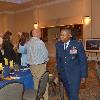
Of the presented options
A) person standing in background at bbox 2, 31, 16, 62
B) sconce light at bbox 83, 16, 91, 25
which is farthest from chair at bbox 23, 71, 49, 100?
sconce light at bbox 83, 16, 91, 25

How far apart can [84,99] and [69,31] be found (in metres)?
2.15

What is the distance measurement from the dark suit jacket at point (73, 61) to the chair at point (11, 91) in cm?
109

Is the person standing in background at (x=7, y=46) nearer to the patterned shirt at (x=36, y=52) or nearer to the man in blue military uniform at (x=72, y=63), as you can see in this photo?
the patterned shirt at (x=36, y=52)

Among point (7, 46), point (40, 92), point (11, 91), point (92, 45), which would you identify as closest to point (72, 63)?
point (40, 92)

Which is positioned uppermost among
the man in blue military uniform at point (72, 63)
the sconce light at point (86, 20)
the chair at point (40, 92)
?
the sconce light at point (86, 20)

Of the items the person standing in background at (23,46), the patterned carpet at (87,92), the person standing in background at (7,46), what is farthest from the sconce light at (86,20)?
the person standing in background at (7,46)

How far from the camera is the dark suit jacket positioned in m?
3.79

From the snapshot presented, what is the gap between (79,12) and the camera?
14078 millimetres

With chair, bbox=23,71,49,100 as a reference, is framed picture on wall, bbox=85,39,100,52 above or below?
above

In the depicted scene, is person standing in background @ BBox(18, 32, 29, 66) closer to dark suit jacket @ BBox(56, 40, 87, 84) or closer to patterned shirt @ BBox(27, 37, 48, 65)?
patterned shirt @ BBox(27, 37, 48, 65)

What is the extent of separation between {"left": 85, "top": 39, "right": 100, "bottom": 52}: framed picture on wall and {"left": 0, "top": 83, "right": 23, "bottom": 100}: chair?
31.0 feet

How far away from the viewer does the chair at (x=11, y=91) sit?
2.76 meters

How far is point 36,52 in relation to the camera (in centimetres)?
481

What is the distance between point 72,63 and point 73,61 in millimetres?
33
